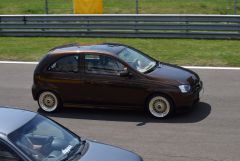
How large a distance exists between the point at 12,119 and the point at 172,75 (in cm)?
598

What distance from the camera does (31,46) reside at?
832 inches

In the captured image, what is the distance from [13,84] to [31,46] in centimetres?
586

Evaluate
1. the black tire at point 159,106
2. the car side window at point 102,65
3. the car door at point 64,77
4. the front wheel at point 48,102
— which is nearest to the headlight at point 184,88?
the black tire at point 159,106

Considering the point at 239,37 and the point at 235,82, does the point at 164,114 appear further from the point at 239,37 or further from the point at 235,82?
the point at 239,37

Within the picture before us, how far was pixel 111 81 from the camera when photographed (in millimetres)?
12109

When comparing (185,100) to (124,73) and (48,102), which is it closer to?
(124,73)

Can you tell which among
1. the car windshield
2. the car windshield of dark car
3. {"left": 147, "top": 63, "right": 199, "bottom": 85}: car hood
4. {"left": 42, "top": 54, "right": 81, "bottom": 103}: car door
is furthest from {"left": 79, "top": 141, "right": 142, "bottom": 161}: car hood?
{"left": 42, "top": 54, "right": 81, "bottom": 103}: car door

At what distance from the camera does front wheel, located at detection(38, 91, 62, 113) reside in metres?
12.8

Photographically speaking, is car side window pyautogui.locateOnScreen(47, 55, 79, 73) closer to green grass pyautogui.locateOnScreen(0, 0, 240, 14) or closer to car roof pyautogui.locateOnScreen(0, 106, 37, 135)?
car roof pyautogui.locateOnScreen(0, 106, 37, 135)

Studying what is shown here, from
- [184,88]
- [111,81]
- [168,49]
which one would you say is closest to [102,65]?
[111,81]

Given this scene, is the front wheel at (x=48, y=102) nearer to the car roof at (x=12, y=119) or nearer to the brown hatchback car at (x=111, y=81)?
the brown hatchback car at (x=111, y=81)

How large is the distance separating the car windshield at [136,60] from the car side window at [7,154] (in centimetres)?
623

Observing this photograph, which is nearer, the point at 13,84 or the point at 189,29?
the point at 13,84

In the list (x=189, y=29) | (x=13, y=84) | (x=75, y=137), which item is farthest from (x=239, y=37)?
(x=75, y=137)
